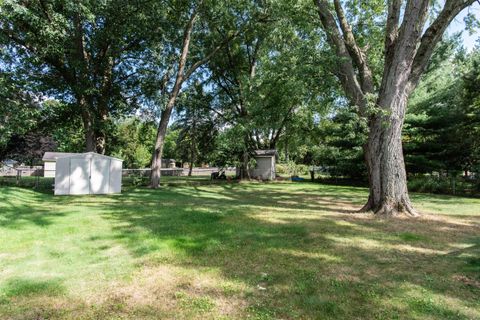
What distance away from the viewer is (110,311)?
2971 millimetres

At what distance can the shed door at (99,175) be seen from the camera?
1435 cm

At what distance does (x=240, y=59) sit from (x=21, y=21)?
14.8 m

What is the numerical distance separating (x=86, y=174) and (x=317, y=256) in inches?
502

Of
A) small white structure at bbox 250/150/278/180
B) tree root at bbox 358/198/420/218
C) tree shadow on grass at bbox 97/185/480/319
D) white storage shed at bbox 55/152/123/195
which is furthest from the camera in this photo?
small white structure at bbox 250/150/278/180

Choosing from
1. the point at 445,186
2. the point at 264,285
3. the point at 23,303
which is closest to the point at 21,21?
the point at 23,303

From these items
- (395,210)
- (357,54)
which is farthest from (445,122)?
(395,210)

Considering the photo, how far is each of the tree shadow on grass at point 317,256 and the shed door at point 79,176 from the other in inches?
273

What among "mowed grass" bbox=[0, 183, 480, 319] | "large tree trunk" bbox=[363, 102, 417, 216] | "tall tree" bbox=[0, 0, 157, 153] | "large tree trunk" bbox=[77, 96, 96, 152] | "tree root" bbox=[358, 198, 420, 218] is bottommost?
"mowed grass" bbox=[0, 183, 480, 319]

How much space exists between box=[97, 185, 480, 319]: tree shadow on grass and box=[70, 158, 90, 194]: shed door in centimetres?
693

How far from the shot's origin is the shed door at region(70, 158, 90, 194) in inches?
546

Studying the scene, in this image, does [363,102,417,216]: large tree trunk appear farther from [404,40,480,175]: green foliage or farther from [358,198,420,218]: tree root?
[404,40,480,175]: green foliage

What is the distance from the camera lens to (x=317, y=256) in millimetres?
4703

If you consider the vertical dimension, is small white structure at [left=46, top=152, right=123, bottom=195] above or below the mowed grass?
above

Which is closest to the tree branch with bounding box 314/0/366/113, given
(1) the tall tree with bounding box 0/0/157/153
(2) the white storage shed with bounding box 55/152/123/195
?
(1) the tall tree with bounding box 0/0/157/153
